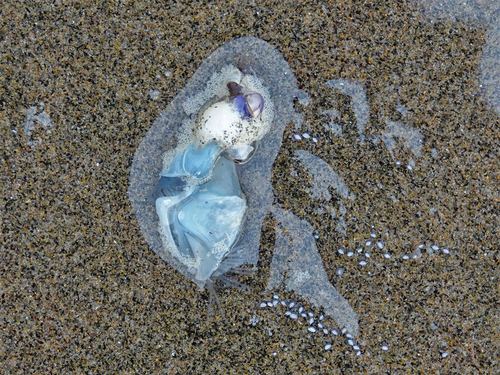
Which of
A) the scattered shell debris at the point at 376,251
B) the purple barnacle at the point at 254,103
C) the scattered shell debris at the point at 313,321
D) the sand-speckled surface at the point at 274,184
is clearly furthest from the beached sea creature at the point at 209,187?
the scattered shell debris at the point at 376,251

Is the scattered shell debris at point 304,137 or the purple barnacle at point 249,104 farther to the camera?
the scattered shell debris at point 304,137

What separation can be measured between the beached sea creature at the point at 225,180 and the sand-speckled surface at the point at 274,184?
0.17 ft

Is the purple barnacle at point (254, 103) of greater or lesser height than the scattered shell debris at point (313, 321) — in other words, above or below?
above

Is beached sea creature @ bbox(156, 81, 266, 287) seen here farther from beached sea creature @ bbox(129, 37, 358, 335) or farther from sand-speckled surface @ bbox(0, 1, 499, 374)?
sand-speckled surface @ bbox(0, 1, 499, 374)

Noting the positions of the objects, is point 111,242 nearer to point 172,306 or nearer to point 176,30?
point 172,306

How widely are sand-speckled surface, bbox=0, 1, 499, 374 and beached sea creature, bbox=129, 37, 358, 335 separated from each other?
0.05 metres

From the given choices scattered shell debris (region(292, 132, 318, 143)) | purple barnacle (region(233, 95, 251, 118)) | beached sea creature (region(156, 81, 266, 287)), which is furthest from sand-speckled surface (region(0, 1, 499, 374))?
purple barnacle (region(233, 95, 251, 118))

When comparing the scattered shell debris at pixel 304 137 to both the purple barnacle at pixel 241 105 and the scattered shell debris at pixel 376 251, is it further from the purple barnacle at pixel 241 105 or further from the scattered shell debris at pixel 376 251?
the scattered shell debris at pixel 376 251

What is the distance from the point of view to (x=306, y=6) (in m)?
2.14

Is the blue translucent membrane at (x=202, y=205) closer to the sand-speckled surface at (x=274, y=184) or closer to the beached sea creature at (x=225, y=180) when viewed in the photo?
the beached sea creature at (x=225, y=180)

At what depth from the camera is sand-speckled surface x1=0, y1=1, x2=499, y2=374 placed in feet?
6.97

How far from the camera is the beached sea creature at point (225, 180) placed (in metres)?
2.11

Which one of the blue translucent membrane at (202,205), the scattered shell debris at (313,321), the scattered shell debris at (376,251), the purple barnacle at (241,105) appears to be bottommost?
the scattered shell debris at (313,321)

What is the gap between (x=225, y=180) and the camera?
7.00 ft
